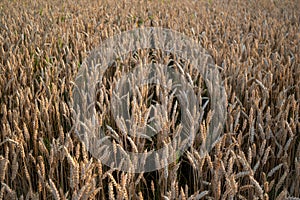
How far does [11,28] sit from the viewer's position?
3.41 m

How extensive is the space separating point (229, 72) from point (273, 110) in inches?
20.5

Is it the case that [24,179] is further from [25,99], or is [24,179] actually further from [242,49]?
[242,49]

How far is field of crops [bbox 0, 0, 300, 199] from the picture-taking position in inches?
43.1

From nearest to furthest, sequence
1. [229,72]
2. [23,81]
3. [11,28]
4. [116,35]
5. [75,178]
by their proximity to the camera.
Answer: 1. [75,178]
2. [23,81]
3. [229,72]
4. [116,35]
5. [11,28]

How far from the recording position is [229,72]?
7.22 ft

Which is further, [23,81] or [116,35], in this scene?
[116,35]

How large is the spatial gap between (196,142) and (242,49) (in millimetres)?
1401

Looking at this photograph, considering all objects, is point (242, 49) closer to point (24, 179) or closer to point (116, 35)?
point (116, 35)

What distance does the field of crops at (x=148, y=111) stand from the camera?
3.59 feet

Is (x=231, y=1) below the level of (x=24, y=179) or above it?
above

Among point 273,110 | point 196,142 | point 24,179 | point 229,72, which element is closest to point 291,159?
point 273,110

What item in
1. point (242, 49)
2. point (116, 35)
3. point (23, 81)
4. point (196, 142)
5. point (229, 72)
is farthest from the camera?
point (116, 35)

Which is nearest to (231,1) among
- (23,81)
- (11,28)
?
(11,28)

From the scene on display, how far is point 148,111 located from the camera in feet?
4.23
